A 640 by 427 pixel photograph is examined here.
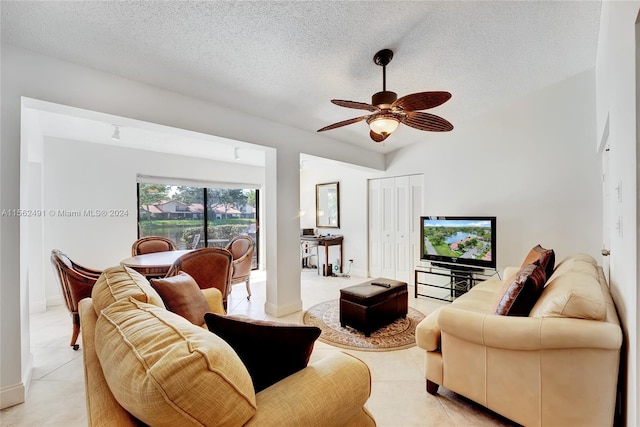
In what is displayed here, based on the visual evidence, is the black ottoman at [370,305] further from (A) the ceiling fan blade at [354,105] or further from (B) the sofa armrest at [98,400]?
(B) the sofa armrest at [98,400]

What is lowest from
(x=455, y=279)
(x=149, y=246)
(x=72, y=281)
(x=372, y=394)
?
(x=372, y=394)

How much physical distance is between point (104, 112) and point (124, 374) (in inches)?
86.9

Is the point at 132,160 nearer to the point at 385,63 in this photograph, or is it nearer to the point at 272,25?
the point at 272,25

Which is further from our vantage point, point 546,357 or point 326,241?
point 326,241

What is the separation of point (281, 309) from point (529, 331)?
254 cm

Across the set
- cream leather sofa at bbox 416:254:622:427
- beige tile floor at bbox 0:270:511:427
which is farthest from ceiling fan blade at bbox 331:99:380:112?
beige tile floor at bbox 0:270:511:427

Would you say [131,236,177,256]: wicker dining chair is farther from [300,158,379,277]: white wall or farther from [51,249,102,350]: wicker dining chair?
[300,158,379,277]: white wall

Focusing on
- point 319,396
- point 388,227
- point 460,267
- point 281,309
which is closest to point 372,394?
point 319,396

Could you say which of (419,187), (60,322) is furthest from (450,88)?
(60,322)

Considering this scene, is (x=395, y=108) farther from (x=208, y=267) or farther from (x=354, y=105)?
(x=208, y=267)

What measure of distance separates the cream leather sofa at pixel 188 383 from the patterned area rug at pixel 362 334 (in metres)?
1.52

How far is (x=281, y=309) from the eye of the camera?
11.0ft

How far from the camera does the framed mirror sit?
5.73m

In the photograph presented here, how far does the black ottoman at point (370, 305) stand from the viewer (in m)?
2.71
